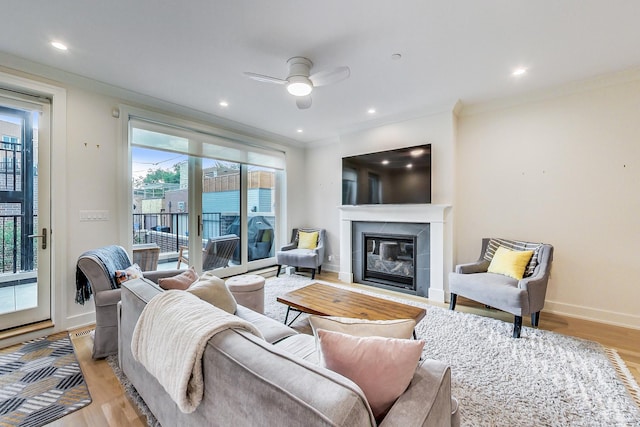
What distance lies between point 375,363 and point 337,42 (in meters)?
2.34

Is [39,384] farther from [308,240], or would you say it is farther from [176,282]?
[308,240]

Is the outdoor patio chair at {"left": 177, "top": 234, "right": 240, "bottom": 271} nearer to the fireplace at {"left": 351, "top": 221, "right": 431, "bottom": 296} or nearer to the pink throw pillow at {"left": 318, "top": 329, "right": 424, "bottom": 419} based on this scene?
the fireplace at {"left": 351, "top": 221, "right": 431, "bottom": 296}

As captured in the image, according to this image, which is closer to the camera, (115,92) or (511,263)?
(511,263)

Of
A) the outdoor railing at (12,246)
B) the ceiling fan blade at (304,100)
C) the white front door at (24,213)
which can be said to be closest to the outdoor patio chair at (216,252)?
the white front door at (24,213)

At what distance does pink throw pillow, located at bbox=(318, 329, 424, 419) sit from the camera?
86 cm

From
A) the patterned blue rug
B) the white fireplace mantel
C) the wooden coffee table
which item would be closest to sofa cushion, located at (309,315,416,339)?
the wooden coffee table

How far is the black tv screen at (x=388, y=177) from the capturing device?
3.63 m

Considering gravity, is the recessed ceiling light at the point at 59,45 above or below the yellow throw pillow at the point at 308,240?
above

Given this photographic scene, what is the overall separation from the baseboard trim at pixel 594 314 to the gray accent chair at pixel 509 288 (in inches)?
26.1

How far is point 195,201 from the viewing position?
12.6 ft

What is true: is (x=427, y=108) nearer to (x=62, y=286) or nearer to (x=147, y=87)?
(x=147, y=87)

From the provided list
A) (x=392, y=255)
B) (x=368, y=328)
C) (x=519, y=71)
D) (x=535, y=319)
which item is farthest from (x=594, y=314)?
(x=368, y=328)

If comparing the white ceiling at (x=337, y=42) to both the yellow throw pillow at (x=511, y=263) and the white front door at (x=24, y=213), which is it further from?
the yellow throw pillow at (x=511, y=263)

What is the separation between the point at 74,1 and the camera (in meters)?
1.75
